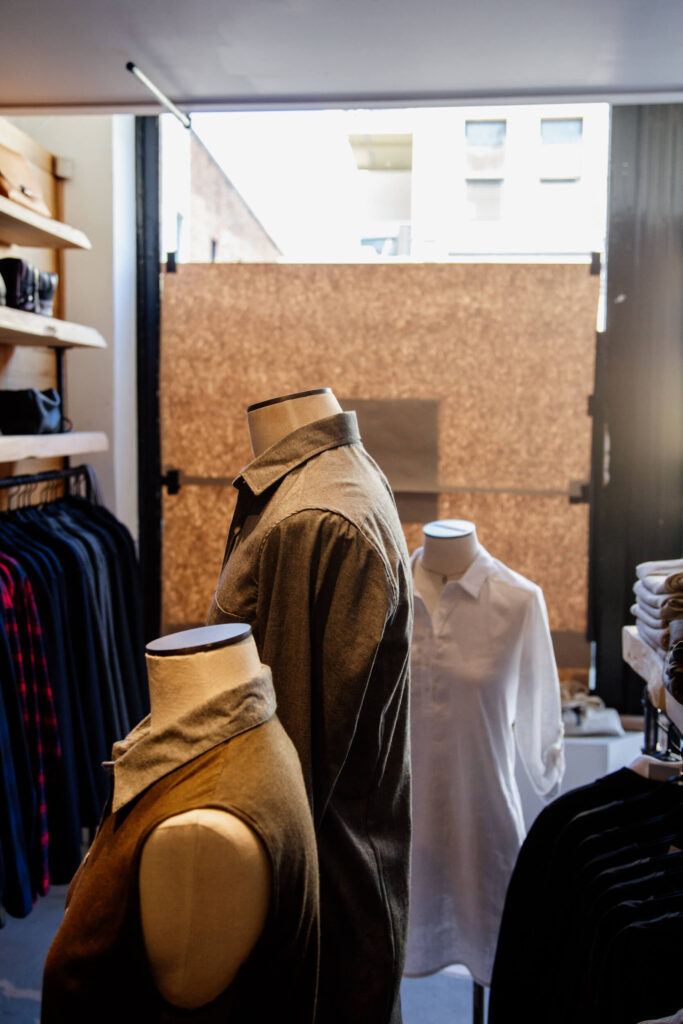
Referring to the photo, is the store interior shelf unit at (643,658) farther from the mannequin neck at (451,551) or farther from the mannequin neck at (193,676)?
the mannequin neck at (193,676)

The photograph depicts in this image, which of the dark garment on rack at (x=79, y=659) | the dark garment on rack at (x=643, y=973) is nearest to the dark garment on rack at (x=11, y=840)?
the dark garment on rack at (x=79, y=659)

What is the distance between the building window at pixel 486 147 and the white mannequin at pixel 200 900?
2.89m

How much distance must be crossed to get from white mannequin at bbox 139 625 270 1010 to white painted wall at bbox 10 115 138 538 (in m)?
2.50

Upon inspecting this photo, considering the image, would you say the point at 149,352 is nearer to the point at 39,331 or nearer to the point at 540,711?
the point at 39,331

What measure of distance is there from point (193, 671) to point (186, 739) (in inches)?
3.1

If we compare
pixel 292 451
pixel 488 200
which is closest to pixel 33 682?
pixel 292 451

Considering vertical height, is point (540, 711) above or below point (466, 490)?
below

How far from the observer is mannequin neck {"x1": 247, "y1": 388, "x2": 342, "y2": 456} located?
1.47 meters

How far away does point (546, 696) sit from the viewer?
2146 millimetres

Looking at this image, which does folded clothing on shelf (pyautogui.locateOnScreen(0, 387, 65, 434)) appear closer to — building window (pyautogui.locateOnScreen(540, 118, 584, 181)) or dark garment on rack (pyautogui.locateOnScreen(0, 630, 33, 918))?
dark garment on rack (pyautogui.locateOnScreen(0, 630, 33, 918))

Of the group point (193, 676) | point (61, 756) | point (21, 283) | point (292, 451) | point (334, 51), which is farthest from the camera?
point (21, 283)

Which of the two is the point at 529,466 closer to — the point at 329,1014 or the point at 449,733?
the point at 449,733

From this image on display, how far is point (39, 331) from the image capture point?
96.0 inches

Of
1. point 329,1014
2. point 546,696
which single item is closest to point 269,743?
point 329,1014
